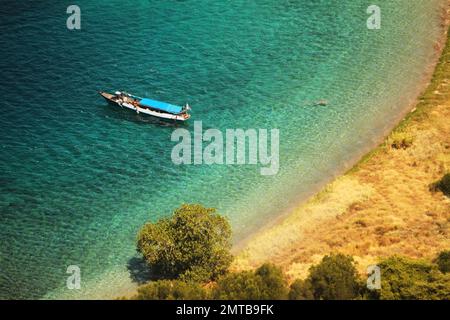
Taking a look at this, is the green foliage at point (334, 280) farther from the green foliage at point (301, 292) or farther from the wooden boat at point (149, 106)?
the wooden boat at point (149, 106)

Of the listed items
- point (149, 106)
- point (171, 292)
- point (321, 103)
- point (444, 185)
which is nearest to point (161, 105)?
point (149, 106)

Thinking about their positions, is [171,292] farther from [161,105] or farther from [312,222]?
[161,105]

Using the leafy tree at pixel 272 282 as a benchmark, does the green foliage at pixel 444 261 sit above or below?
above

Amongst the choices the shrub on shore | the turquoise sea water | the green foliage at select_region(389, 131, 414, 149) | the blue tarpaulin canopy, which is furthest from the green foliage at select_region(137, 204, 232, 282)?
the green foliage at select_region(389, 131, 414, 149)

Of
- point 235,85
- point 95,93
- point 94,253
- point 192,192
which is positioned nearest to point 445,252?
point 192,192

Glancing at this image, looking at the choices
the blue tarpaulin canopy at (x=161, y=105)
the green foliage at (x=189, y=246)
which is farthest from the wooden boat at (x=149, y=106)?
the green foliage at (x=189, y=246)

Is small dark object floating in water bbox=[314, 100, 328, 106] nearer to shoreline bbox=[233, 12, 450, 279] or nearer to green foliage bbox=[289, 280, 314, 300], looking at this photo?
shoreline bbox=[233, 12, 450, 279]
